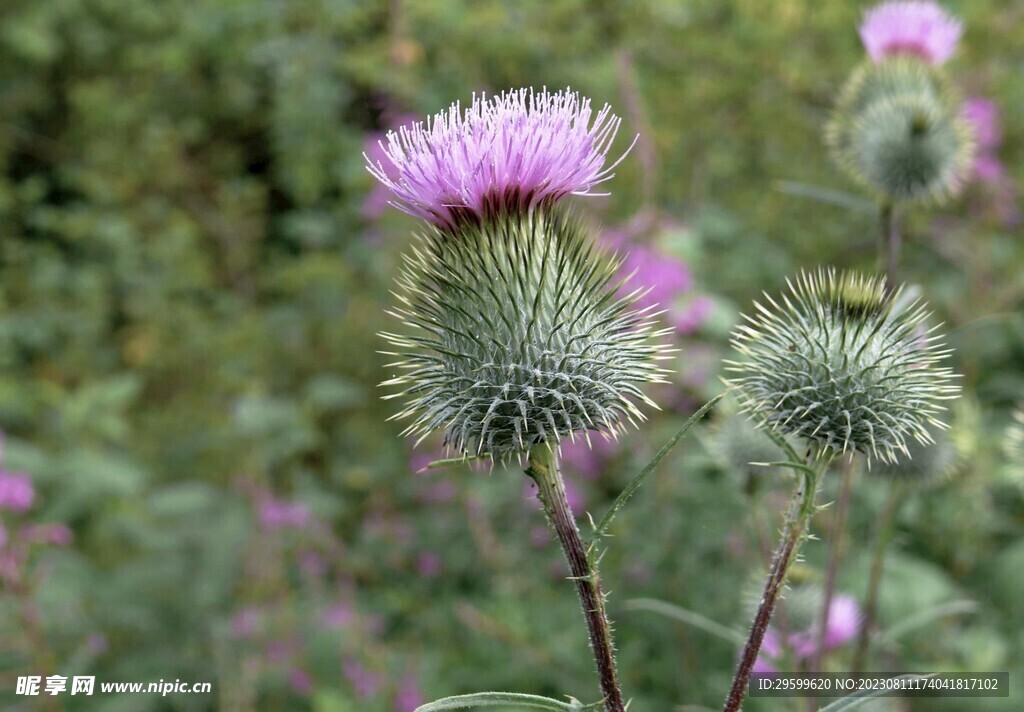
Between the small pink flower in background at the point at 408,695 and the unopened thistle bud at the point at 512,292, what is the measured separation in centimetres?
251

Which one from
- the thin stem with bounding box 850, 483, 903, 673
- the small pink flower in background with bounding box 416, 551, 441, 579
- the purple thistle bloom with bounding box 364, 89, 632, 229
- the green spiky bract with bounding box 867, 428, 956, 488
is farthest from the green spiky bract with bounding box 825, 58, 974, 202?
the small pink flower in background with bounding box 416, 551, 441, 579

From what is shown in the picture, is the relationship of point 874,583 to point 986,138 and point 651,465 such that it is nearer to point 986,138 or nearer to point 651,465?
point 651,465

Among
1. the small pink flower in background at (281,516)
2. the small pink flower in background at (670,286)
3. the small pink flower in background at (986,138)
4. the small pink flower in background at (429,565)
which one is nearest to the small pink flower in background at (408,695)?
the small pink flower in background at (429,565)

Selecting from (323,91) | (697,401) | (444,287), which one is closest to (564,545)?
(444,287)

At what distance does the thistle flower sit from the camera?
2.04m

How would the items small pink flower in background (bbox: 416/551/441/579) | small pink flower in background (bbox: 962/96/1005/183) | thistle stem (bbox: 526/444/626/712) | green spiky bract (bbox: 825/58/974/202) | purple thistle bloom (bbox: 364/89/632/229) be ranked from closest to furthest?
thistle stem (bbox: 526/444/626/712) → purple thistle bloom (bbox: 364/89/632/229) → green spiky bract (bbox: 825/58/974/202) → small pink flower in background (bbox: 416/551/441/579) → small pink flower in background (bbox: 962/96/1005/183)

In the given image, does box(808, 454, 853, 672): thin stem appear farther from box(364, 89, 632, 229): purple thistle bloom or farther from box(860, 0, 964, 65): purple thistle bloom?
box(860, 0, 964, 65): purple thistle bloom

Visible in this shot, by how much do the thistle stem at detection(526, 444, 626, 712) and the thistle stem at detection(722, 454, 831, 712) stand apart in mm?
251

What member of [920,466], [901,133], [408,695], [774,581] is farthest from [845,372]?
[408,695]

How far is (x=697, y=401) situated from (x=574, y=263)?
10.8 feet

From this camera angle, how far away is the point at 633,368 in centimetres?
213

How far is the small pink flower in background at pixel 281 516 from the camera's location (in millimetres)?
5129

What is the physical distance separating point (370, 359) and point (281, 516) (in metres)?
1.77

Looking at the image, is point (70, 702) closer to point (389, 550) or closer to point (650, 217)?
point (389, 550)
